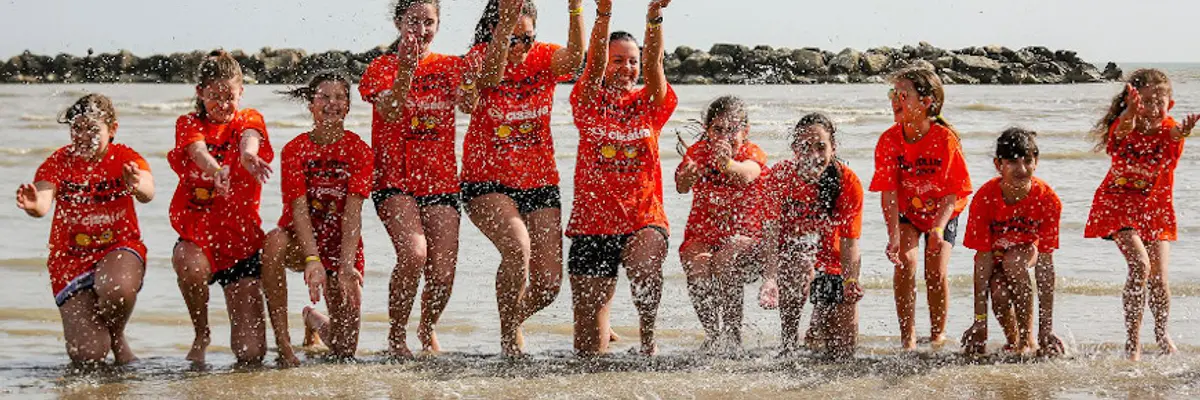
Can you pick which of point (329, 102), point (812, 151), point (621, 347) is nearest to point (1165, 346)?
point (812, 151)

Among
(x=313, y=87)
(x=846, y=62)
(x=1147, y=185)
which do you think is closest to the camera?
(x=313, y=87)

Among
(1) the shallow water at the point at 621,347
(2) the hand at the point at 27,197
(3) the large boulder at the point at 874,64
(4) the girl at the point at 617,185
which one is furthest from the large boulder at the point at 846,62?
(2) the hand at the point at 27,197

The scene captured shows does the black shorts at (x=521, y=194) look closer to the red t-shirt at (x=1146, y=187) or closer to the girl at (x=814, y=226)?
the girl at (x=814, y=226)

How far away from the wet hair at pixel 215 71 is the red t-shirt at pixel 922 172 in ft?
10.2

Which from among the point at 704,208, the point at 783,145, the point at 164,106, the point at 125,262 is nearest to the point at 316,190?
the point at 125,262

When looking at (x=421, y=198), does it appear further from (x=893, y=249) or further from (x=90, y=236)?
(x=893, y=249)

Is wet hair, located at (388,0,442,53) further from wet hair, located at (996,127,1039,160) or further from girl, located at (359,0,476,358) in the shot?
wet hair, located at (996,127,1039,160)

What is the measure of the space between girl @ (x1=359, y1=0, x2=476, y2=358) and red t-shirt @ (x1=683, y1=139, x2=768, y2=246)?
3.75 ft

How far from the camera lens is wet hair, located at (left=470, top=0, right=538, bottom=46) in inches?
272

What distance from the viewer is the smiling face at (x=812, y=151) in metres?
7.04

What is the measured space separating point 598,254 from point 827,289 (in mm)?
1109

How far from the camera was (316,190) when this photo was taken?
271 inches

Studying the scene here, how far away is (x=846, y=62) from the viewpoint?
144 feet

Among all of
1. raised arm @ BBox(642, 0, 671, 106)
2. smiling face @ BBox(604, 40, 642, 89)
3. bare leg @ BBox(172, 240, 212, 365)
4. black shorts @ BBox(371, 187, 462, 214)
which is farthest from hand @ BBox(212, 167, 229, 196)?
raised arm @ BBox(642, 0, 671, 106)
